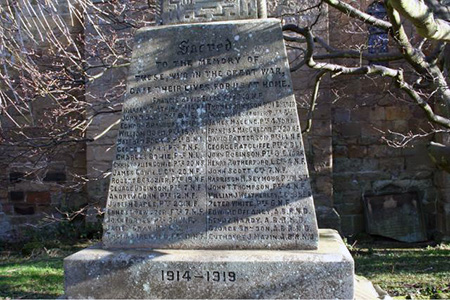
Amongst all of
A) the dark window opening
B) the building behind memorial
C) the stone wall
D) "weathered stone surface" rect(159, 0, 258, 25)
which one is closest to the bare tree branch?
"weathered stone surface" rect(159, 0, 258, 25)

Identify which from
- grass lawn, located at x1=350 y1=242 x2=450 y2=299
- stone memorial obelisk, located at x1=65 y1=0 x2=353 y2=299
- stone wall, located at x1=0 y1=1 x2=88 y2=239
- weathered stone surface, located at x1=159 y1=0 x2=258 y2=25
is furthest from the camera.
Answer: stone wall, located at x1=0 y1=1 x2=88 y2=239

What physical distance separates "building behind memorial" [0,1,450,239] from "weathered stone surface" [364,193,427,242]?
0.12ft

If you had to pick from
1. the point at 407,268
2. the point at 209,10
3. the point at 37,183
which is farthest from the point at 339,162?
the point at 209,10

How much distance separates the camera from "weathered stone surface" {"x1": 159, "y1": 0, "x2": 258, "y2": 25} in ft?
11.3

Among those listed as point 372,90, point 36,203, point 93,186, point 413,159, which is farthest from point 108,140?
point 413,159

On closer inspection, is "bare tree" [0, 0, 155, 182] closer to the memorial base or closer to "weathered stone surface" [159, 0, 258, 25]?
"weathered stone surface" [159, 0, 258, 25]

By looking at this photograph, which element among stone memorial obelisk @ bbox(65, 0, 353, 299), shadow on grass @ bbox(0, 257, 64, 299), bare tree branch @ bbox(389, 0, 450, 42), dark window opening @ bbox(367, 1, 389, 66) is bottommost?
shadow on grass @ bbox(0, 257, 64, 299)

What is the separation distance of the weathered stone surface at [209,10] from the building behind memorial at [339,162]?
217 inches

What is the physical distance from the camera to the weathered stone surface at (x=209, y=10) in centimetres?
345

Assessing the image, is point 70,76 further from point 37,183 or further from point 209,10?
point 209,10

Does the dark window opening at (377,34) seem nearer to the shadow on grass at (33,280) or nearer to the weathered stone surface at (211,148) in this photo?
the shadow on grass at (33,280)

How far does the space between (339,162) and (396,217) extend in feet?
4.46

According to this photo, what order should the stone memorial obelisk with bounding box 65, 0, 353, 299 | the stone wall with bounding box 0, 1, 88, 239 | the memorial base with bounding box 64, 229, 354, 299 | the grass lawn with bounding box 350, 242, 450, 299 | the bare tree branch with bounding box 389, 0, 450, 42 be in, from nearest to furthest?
the memorial base with bounding box 64, 229, 354, 299
the stone memorial obelisk with bounding box 65, 0, 353, 299
the bare tree branch with bounding box 389, 0, 450, 42
the grass lawn with bounding box 350, 242, 450, 299
the stone wall with bounding box 0, 1, 88, 239

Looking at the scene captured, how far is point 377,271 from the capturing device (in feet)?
21.5
